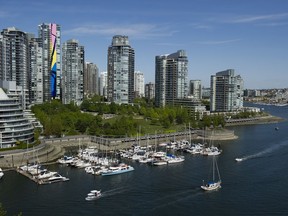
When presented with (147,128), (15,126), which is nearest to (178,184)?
(15,126)

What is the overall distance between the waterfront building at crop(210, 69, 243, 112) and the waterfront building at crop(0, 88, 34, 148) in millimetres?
59842

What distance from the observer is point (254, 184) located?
30.4 metres

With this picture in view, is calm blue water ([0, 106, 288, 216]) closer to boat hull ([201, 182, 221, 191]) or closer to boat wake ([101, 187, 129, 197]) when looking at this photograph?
boat wake ([101, 187, 129, 197])

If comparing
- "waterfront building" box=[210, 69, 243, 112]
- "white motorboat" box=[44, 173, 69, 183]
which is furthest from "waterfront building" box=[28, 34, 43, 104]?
"white motorboat" box=[44, 173, 69, 183]

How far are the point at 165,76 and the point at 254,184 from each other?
6268cm

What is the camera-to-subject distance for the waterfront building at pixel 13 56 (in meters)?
63.5

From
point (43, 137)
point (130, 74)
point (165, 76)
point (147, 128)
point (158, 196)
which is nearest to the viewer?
point (158, 196)

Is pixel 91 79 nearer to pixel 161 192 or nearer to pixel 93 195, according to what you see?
pixel 161 192

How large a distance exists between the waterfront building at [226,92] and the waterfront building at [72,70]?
3334cm

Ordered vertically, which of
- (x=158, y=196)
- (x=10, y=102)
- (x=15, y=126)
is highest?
(x=10, y=102)

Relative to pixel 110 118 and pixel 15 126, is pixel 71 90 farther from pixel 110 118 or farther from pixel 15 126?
pixel 15 126

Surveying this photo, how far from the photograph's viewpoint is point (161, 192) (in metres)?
28.0

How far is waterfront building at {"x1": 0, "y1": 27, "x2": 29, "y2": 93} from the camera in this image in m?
63.5

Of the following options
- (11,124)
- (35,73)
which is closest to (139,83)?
(35,73)
